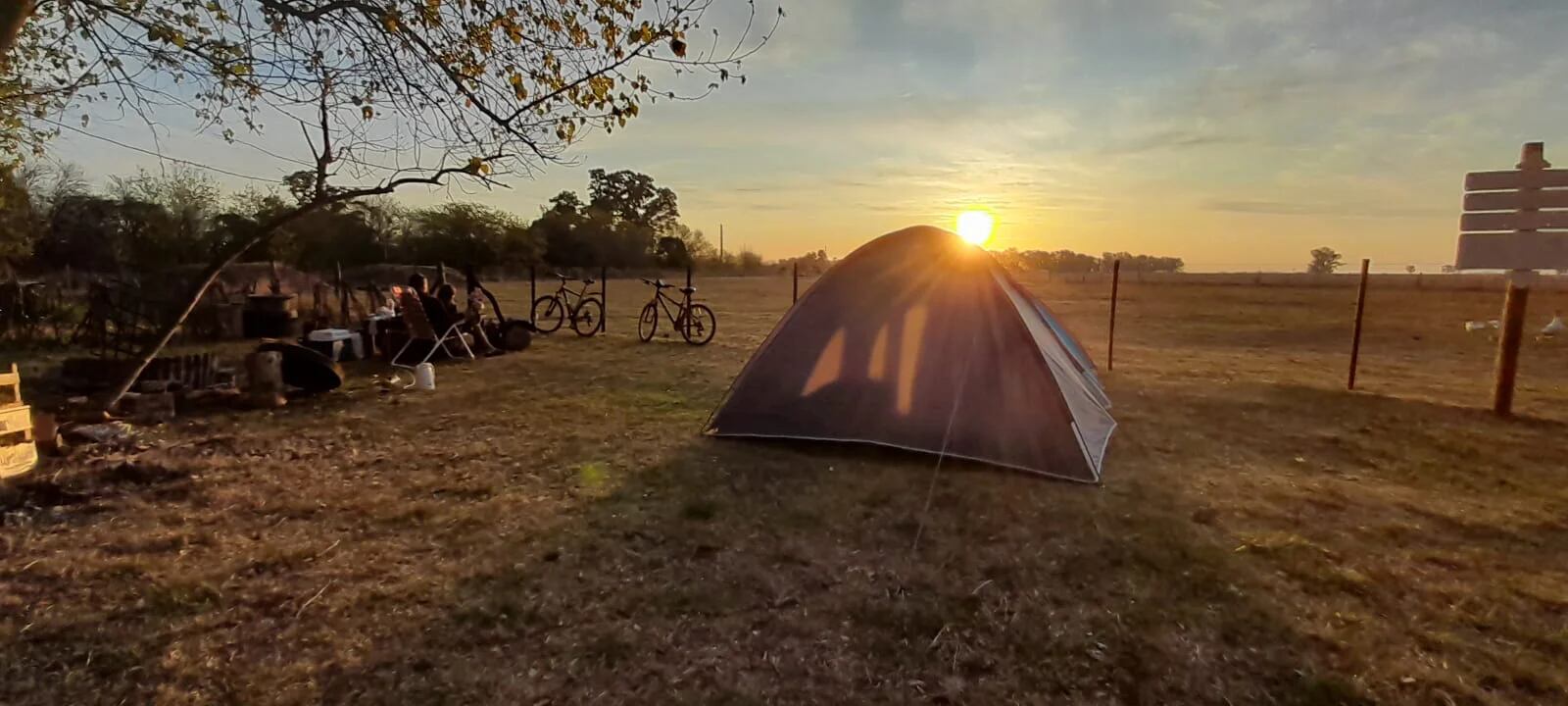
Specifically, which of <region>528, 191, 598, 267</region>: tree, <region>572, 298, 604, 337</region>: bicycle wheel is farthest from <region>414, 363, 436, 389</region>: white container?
<region>528, 191, 598, 267</region>: tree

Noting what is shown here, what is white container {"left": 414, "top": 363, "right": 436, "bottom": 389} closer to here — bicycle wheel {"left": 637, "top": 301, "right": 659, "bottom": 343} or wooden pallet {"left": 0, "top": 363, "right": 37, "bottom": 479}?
wooden pallet {"left": 0, "top": 363, "right": 37, "bottom": 479}

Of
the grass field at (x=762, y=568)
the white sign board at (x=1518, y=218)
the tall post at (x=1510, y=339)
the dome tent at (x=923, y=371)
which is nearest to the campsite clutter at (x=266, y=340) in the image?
the grass field at (x=762, y=568)

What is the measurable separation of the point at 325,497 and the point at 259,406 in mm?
2869

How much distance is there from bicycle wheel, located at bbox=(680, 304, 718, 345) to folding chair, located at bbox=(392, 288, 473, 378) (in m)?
3.34

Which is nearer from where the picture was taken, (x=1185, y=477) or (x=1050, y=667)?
(x=1050, y=667)

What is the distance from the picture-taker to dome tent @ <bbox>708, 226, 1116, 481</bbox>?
4.59m

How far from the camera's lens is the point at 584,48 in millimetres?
5238

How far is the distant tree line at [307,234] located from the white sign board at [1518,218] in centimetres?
1036

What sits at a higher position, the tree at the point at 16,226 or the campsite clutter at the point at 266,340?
the tree at the point at 16,226

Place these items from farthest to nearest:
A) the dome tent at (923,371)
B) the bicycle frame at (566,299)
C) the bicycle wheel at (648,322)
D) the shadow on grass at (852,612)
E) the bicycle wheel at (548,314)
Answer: the bicycle wheel at (548,314), the bicycle frame at (566,299), the bicycle wheel at (648,322), the dome tent at (923,371), the shadow on grass at (852,612)

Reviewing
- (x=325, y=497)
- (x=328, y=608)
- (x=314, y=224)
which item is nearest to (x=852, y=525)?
(x=328, y=608)

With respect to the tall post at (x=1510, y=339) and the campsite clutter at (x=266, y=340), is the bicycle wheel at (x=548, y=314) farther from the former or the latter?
the tall post at (x=1510, y=339)

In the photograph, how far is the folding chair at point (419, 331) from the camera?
8.31 meters

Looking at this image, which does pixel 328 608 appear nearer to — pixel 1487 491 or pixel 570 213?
pixel 1487 491
